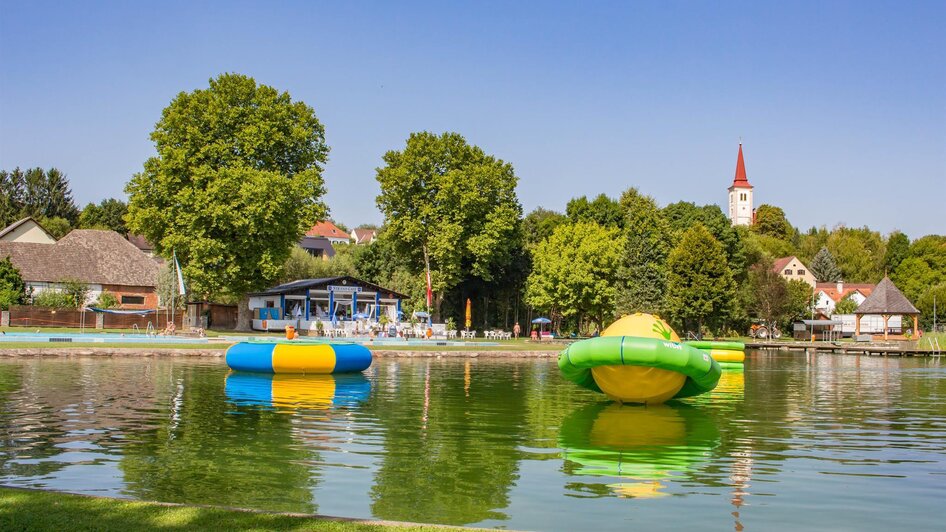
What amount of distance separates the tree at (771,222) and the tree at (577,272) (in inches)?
3536

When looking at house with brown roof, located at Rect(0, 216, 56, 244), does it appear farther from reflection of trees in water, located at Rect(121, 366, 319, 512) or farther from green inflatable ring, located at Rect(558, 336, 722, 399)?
green inflatable ring, located at Rect(558, 336, 722, 399)

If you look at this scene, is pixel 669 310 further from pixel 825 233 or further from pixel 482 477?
pixel 825 233

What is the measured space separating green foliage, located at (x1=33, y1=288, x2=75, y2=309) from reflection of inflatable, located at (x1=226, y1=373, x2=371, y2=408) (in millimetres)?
46761

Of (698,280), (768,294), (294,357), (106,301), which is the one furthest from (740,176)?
(294,357)

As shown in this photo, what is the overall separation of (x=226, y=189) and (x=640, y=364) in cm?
4051

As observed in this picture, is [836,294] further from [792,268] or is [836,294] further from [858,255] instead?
[858,255]

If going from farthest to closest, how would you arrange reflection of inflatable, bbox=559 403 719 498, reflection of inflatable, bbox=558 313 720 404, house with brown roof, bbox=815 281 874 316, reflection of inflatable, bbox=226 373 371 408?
house with brown roof, bbox=815 281 874 316, reflection of inflatable, bbox=226 373 371 408, reflection of inflatable, bbox=558 313 720 404, reflection of inflatable, bbox=559 403 719 498

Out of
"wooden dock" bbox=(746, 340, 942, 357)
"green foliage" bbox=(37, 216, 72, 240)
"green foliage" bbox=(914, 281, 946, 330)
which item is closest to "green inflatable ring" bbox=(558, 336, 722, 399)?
"wooden dock" bbox=(746, 340, 942, 357)

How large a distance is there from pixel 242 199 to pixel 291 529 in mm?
48912

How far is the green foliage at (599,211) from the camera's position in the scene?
86625 millimetres

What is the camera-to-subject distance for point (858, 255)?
140875 mm

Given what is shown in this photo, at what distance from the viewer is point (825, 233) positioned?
520 ft

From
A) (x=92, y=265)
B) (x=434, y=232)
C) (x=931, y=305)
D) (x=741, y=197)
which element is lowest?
(x=931, y=305)

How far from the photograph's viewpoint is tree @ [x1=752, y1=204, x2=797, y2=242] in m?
158
